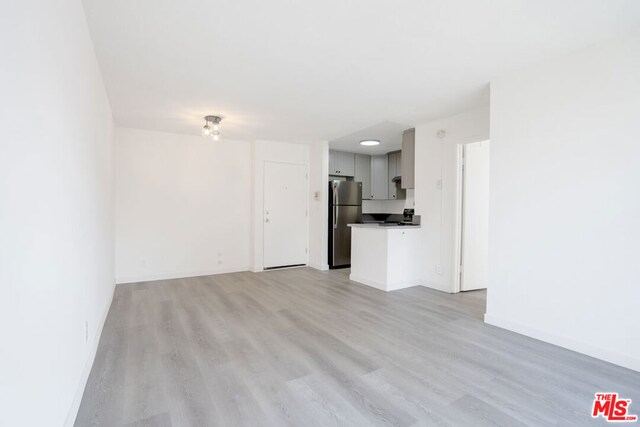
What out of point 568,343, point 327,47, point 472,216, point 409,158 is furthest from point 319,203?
point 568,343

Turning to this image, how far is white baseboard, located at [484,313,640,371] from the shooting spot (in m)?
2.10

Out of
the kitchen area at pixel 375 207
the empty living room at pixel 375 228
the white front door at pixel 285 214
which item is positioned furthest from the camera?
the white front door at pixel 285 214

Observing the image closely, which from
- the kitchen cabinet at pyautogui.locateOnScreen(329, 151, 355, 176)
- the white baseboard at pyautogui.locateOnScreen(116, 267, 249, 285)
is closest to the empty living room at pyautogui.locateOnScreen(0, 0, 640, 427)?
the white baseboard at pyautogui.locateOnScreen(116, 267, 249, 285)

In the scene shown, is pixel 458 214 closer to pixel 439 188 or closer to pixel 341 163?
pixel 439 188

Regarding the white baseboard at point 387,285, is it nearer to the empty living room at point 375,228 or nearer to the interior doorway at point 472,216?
the empty living room at point 375,228

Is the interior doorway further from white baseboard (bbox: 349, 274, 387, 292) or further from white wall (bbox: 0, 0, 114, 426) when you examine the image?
white wall (bbox: 0, 0, 114, 426)

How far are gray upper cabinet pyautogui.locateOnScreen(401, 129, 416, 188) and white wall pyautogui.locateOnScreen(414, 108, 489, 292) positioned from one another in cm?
15

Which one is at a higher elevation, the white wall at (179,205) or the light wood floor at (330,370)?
the white wall at (179,205)

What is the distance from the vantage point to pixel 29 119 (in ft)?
3.30

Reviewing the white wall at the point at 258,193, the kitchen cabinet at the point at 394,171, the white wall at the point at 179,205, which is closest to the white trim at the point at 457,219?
the kitchen cabinet at the point at 394,171

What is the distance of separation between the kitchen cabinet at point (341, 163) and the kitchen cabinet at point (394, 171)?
78 cm

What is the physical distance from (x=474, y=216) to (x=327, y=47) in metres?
3.01

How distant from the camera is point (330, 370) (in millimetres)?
2045

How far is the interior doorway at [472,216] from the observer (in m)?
3.95
